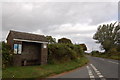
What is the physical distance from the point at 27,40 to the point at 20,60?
2.60 metres

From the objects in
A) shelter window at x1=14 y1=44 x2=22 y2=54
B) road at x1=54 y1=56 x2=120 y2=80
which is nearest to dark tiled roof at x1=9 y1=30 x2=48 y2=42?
shelter window at x1=14 y1=44 x2=22 y2=54

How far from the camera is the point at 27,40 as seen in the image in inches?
818

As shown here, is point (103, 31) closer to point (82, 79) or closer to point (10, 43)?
point (10, 43)

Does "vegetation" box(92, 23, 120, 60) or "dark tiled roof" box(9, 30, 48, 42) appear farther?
"vegetation" box(92, 23, 120, 60)

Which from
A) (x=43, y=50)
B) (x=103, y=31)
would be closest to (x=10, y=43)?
(x=43, y=50)

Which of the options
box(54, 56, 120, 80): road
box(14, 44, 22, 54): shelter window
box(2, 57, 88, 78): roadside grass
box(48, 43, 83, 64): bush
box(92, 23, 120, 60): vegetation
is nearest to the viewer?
box(54, 56, 120, 80): road

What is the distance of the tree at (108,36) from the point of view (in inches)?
2525

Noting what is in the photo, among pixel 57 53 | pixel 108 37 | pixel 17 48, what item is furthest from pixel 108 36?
pixel 17 48

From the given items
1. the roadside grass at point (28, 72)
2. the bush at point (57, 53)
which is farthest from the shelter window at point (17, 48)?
the bush at point (57, 53)

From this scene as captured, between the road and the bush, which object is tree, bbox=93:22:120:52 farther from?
the road

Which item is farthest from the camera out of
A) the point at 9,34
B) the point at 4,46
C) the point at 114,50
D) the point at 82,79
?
the point at 114,50

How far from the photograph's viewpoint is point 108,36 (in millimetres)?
66812

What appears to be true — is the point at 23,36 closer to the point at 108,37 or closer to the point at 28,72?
the point at 28,72

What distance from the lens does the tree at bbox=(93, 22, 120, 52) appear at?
64125 mm
